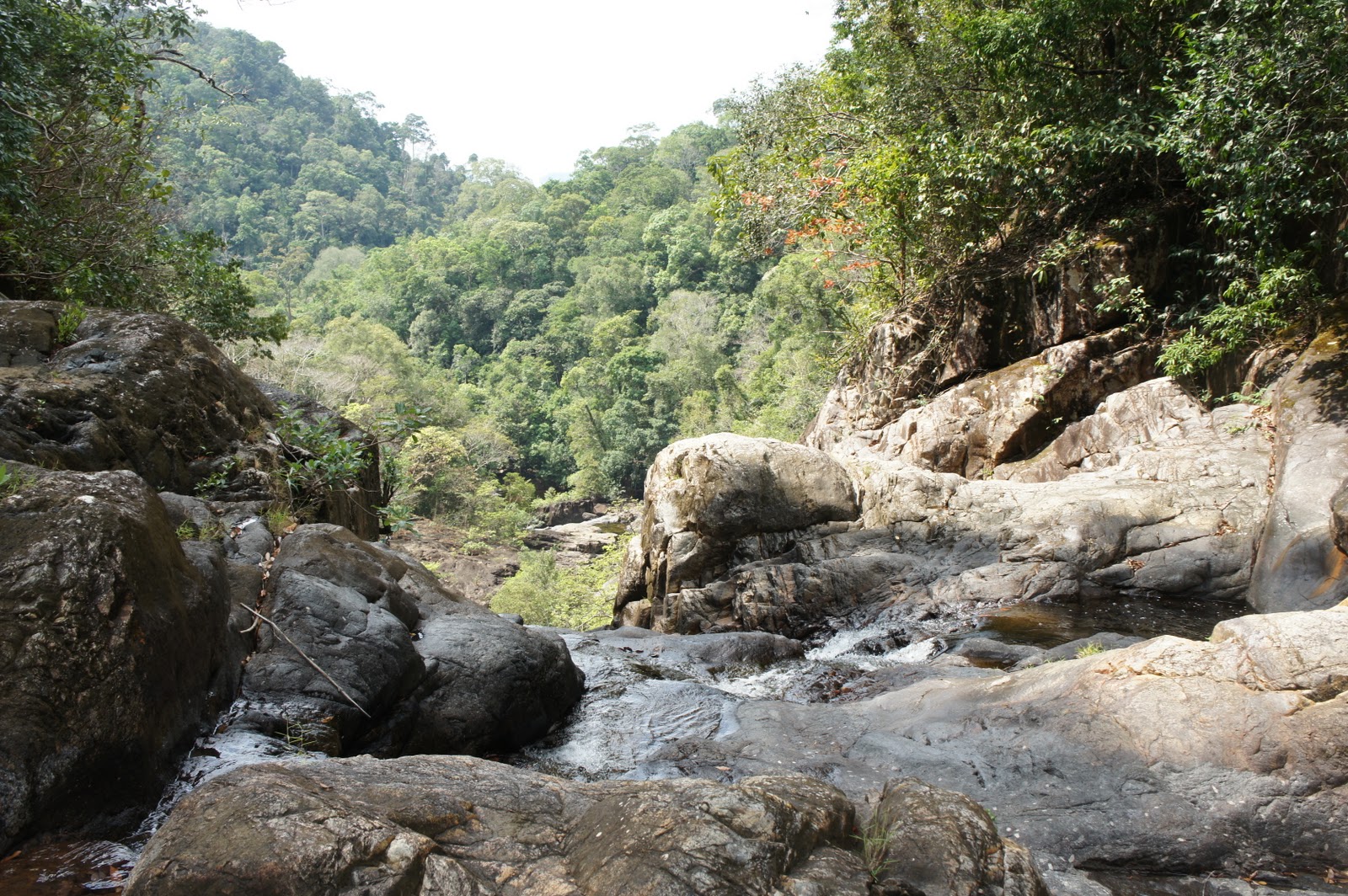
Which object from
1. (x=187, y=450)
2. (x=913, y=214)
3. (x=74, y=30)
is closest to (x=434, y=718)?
(x=187, y=450)

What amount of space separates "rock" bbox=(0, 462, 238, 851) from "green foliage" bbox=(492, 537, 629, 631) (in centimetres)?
1789

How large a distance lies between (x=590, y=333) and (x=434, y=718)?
173 feet

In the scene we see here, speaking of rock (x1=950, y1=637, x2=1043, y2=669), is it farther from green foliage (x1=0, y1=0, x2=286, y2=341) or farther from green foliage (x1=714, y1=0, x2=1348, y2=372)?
green foliage (x1=0, y1=0, x2=286, y2=341)

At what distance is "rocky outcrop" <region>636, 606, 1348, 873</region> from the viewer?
389cm

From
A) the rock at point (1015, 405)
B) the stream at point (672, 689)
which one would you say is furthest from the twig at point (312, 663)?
the rock at point (1015, 405)

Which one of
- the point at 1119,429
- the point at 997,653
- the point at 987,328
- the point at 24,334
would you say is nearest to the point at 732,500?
the point at 997,653

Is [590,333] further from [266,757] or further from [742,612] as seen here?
[266,757]

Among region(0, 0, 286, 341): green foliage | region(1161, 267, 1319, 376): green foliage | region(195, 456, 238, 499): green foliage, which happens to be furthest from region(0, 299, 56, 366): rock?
region(1161, 267, 1319, 376): green foliage

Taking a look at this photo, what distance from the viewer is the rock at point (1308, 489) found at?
24.7 ft

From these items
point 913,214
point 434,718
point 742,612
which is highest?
point 913,214

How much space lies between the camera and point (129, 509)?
3789 millimetres

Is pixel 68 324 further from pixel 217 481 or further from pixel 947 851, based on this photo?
pixel 947 851

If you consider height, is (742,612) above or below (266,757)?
below

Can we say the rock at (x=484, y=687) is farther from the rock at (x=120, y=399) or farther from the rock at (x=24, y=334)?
the rock at (x=24, y=334)
